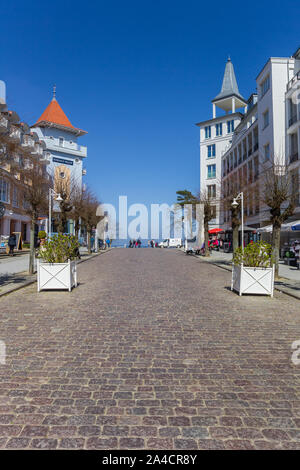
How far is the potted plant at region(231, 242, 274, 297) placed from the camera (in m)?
9.54

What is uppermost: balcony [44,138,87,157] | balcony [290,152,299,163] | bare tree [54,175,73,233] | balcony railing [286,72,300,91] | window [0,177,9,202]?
balcony [44,138,87,157]

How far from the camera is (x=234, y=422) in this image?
285 cm

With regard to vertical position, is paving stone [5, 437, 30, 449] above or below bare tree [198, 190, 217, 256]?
below

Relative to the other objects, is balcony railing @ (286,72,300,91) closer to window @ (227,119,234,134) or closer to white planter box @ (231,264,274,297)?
white planter box @ (231,264,274,297)

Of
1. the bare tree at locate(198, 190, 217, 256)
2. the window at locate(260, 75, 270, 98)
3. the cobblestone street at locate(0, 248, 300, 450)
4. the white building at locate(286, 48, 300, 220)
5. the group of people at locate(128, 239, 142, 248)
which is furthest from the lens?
the group of people at locate(128, 239, 142, 248)

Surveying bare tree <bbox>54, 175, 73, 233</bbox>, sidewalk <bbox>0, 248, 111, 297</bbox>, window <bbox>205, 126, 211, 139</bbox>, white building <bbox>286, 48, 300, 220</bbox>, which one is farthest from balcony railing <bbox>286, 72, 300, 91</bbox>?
window <bbox>205, 126, 211, 139</bbox>

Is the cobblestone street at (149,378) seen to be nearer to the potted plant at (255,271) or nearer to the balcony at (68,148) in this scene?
the potted plant at (255,271)

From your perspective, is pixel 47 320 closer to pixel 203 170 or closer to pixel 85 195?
pixel 85 195

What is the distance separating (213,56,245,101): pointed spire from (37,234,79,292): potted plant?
171 feet

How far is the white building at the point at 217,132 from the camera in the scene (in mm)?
53438

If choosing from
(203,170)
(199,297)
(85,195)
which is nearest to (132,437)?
(199,297)

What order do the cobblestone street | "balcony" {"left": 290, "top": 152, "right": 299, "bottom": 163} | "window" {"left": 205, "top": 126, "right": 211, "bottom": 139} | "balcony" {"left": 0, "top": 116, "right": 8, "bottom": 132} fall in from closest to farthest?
the cobblestone street, "balcony" {"left": 0, "top": 116, "right": 8, "bottom": 132}, "balcony" {"left": 290, "top": 152, "right": 299, "bottom": 163}, "window" {"left": 205, "top": 126, "right": 211, "bottom": 139}

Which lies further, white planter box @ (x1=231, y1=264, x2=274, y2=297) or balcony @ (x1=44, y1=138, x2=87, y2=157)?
balcony @ (x1=44, y1=138, x2=87, y2=157)

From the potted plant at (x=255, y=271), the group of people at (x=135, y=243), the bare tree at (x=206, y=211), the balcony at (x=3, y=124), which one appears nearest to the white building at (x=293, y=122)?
the bare tree at (x=206, y=211)
